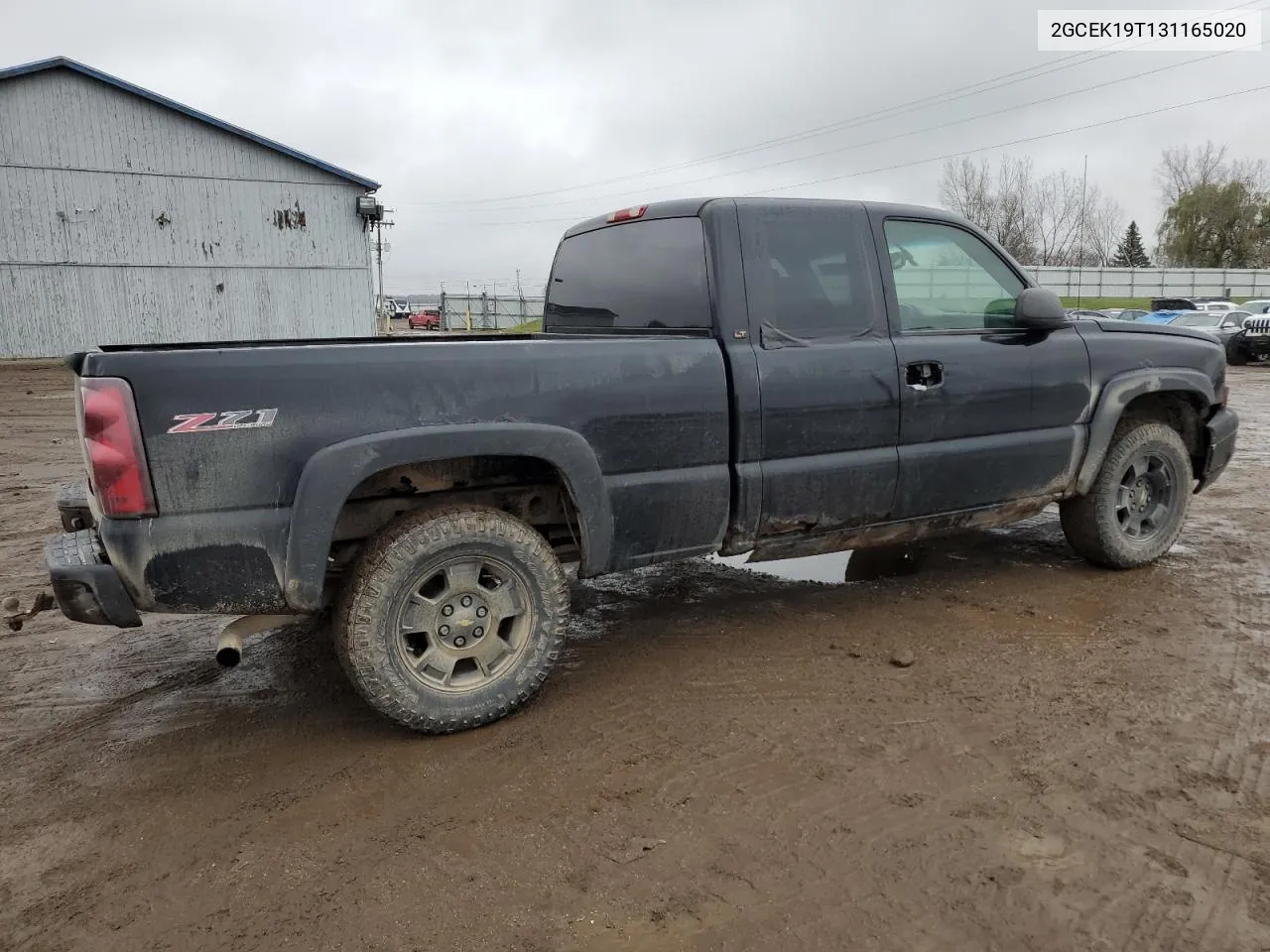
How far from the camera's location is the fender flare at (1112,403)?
14.8 feet

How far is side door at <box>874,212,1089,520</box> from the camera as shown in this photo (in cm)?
399

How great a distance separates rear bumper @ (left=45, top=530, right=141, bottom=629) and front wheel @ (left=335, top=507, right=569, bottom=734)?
68 centimetres

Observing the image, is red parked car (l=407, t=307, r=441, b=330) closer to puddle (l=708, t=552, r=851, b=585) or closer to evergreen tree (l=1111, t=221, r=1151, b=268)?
puddle (l=708, t=552, r=851, b=585)

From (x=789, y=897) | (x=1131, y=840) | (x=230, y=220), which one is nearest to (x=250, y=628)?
(x=789, y=897)

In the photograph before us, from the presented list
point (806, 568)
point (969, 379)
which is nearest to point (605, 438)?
point (969, 379)

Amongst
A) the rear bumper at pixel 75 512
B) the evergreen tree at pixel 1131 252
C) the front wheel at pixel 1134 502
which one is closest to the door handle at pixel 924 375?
the front wheel at pixel 1134 502

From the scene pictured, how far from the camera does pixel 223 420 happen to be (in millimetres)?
2738

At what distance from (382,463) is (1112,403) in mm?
3701

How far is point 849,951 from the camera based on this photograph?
2.12 metres

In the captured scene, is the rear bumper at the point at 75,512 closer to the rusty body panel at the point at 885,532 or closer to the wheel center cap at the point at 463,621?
the wheel center cap at the point at 463,621

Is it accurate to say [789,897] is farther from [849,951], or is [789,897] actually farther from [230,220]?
[230,220]

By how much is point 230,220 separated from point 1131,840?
79.2 feet

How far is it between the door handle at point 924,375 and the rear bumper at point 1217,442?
212cm

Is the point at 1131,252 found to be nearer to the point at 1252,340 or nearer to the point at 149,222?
the point at 1252,340
